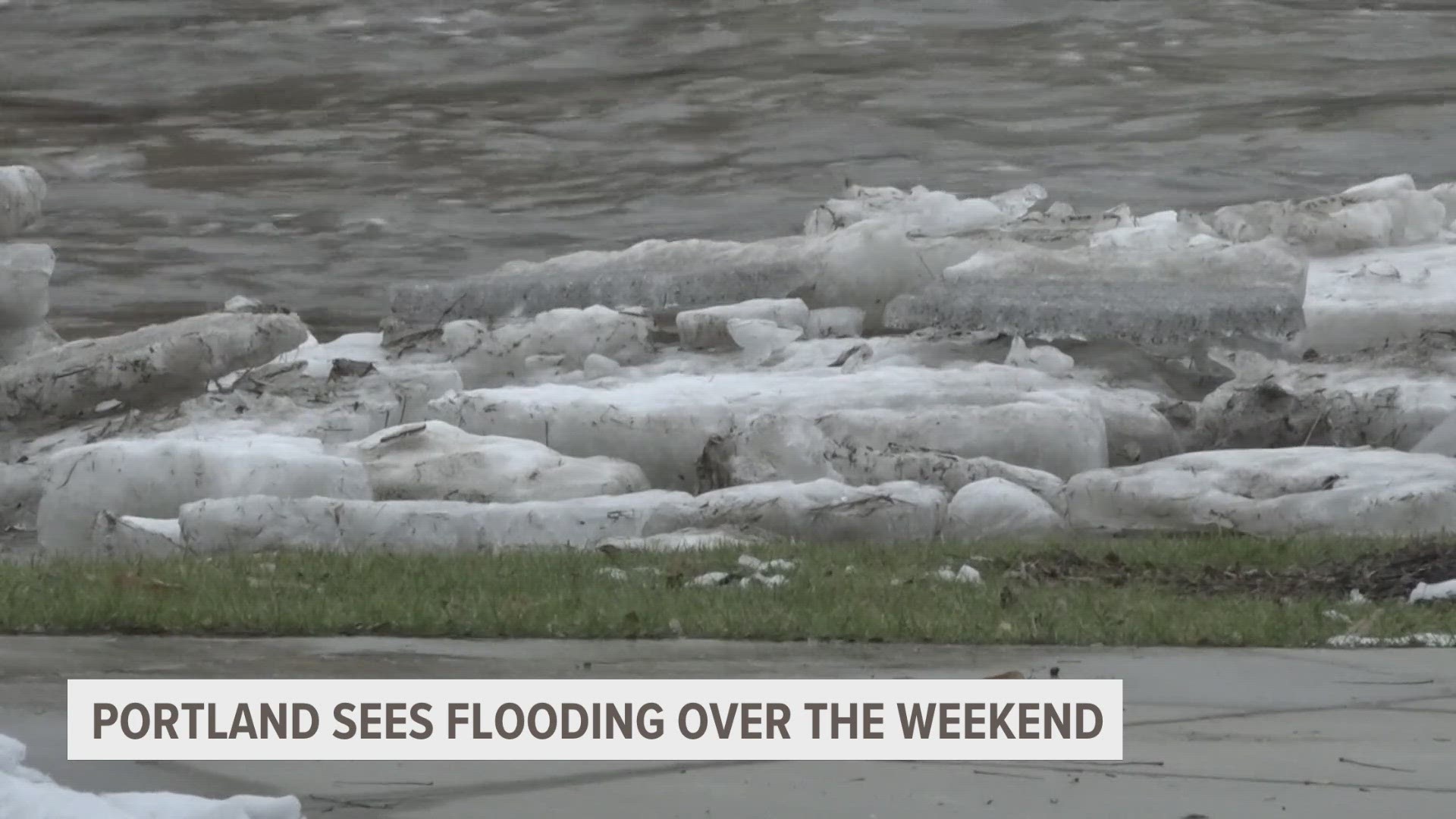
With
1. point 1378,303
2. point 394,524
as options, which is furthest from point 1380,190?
point 394,524

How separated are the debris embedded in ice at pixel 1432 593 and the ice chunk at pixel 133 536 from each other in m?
5.09

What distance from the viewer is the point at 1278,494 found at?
36.2 ft

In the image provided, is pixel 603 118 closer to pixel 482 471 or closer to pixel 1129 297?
pixel 1129 297

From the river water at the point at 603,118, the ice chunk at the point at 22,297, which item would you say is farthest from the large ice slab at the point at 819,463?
the river water at the point at 603,118

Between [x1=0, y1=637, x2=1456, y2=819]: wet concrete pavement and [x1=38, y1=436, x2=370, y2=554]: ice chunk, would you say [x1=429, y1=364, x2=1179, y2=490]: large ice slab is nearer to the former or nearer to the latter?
[x1=38, y1=436, x2=370, y2=554]: ice chunk

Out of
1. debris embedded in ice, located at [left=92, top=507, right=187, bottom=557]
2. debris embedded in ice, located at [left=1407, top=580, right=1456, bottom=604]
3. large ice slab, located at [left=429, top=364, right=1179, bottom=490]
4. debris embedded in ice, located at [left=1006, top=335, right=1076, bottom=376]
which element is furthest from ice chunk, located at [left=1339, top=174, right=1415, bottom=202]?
debris embedded in ice, located at [left=1407, top=580, right=1456, bottom=604]

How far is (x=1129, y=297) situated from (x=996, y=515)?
5213 millimetres

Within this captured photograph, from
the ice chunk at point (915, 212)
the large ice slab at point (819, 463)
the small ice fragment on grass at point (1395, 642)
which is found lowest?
the ice chunk at point (915, 212)

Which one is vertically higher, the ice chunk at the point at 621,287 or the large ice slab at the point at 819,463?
the large ice slab at the point at 819,463

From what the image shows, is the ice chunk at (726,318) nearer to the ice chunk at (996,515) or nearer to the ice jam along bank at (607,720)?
the ice chunk at (996,515)

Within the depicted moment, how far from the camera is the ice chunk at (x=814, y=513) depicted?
32.8 ft

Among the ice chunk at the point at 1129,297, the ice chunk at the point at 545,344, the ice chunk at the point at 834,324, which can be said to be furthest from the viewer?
the ice chunk at the point at 834,324

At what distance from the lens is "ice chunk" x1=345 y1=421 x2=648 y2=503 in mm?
11422

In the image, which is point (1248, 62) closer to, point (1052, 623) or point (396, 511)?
point (396, 511)
